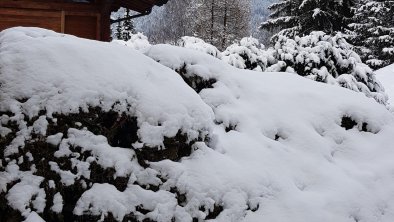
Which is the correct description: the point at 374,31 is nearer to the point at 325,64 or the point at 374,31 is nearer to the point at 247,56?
the point at 325,64

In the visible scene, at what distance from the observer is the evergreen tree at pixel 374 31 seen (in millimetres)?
21844

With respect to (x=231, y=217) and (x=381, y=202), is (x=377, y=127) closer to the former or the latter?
(x=381, y=202)

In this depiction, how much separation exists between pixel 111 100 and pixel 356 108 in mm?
2963

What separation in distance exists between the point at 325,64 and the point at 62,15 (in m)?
5.20

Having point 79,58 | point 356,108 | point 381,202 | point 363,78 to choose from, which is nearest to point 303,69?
point 363,78

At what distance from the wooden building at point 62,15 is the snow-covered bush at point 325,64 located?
3625 mm

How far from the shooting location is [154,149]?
2.88 metres

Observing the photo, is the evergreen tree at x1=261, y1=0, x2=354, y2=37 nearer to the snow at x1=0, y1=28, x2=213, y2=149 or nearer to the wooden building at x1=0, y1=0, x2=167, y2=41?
the wooden building at x1=0, y1=0, x2=167, y2=41

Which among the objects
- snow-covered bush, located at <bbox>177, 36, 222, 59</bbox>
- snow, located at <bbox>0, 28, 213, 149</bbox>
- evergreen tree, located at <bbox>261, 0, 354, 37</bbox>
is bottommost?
snow, located at <bbox>0, 28, 213, 149</bbox>

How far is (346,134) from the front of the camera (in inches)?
168

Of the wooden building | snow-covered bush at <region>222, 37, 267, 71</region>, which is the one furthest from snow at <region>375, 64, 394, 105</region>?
the wooden building

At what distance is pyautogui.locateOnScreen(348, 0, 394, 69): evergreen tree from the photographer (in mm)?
21844

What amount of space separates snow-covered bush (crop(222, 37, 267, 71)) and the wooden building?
2.71 metres

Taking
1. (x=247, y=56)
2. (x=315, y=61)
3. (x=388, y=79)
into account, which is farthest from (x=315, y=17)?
(x=247, y=56)
